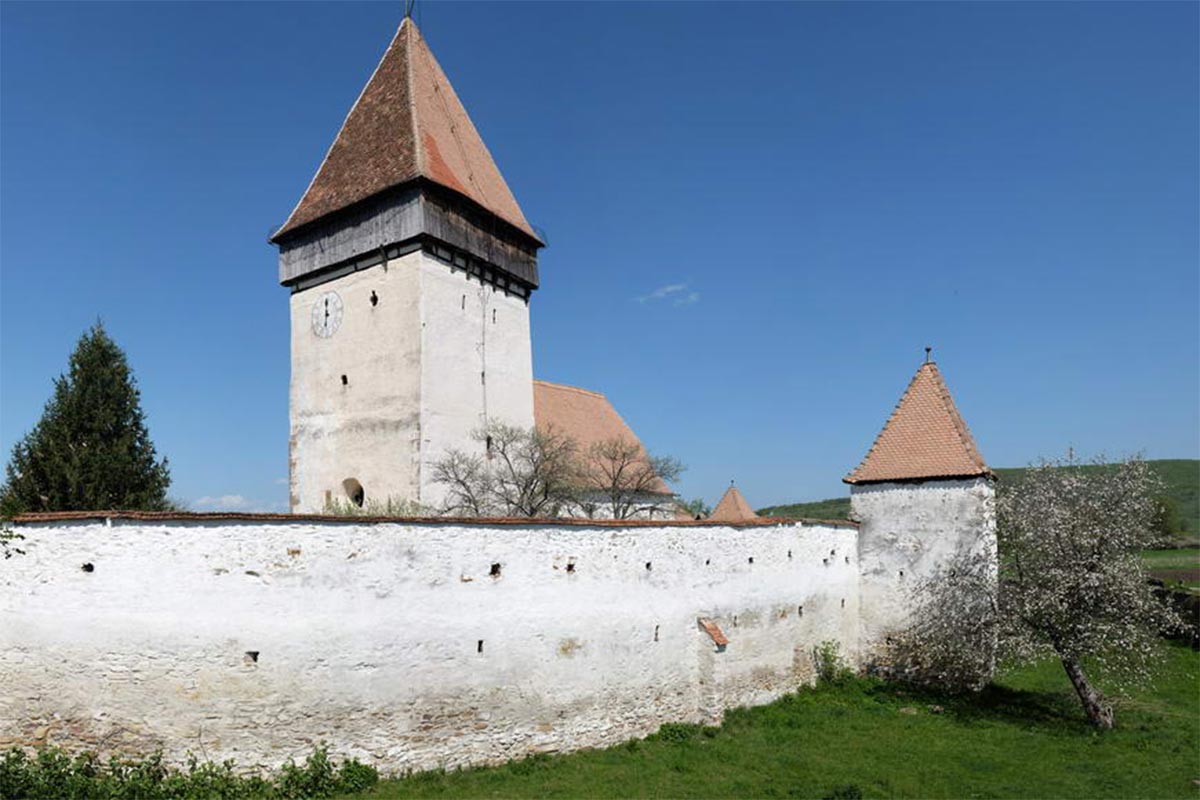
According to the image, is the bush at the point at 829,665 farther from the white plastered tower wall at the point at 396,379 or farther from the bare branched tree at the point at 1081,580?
the white plastered tower wall at the point at 396,379

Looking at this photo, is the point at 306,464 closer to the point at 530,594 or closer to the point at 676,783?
the point at 530,594

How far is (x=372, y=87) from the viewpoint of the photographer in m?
21.8

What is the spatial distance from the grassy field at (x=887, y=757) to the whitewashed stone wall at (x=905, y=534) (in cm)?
215

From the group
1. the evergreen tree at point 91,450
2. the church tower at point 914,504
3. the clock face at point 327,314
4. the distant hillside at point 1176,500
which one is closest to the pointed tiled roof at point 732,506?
the church tower at point 914,504

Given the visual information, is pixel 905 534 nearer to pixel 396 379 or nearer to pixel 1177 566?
pixel 396 379

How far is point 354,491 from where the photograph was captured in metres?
18.9

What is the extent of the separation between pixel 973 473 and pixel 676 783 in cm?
1064

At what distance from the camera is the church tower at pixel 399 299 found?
710 inches

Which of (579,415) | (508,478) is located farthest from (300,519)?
(579,415)

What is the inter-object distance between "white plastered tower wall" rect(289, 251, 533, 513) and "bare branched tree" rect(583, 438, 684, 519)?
3329mm

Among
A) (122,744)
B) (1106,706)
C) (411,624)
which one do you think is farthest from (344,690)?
(1106,706)

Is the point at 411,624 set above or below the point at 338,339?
below

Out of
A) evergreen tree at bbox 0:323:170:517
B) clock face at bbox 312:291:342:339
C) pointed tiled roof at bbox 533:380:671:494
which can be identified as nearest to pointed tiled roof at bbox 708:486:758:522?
pointed tiled roof at bbox 533:380:671:494

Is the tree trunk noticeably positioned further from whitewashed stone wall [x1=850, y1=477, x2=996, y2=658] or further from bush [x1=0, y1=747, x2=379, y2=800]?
bush [x1=0, y1=747, x2=379, y2=800]
